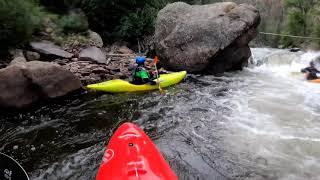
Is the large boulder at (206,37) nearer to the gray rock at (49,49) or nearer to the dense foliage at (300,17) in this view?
the gray rock at (49,49)

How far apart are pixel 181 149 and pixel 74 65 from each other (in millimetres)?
4941

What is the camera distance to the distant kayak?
10.3 feet

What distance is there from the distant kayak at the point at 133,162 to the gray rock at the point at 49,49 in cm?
547

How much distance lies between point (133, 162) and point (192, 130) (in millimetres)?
2256

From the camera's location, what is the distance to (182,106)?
22.2 feet

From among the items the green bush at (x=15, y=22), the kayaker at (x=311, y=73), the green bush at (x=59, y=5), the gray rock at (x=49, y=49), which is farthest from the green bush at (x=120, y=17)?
the kayaker at (x=311, y=73)

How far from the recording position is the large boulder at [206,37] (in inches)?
381

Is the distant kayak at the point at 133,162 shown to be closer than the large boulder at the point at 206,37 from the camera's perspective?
Yes

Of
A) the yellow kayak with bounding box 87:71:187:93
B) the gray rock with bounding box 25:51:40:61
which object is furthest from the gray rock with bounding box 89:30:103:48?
the yellow kayak with bounding box 87:71:187:93

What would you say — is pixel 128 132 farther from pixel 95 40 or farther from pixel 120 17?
pixel 120 17

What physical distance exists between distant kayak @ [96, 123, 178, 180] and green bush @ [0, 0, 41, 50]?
5109 mm

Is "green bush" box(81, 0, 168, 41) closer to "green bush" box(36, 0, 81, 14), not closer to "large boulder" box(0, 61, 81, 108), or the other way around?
"green bush" box(36, 0, 81, 14)

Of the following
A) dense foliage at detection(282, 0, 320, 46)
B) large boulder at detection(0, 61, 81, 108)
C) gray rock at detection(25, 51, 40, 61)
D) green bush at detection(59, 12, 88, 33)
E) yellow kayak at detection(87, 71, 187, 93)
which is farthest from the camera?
dense foliage at detection(282, 0, 320, 46)

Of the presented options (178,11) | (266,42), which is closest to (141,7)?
(178,11)
